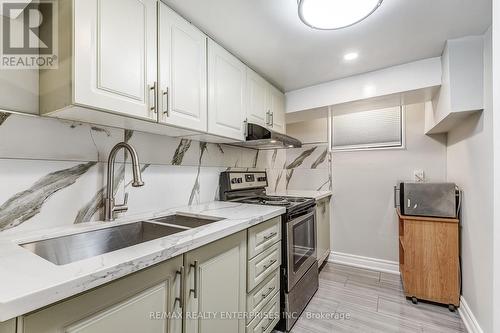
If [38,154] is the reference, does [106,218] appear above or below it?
below

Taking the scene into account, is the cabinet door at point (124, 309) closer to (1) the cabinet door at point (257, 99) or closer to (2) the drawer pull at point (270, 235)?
(2) the drawer pull at point (270, 235)

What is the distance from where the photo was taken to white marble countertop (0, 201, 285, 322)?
1.77 ft

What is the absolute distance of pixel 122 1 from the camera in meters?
1.09

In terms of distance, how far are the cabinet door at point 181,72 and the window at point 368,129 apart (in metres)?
1.73

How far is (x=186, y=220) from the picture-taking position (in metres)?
1.51

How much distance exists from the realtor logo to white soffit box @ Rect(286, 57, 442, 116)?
2.10 m

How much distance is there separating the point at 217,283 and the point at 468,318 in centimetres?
200

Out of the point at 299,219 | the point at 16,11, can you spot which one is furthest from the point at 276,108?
the point at 16,11

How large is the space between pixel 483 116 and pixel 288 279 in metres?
1.72

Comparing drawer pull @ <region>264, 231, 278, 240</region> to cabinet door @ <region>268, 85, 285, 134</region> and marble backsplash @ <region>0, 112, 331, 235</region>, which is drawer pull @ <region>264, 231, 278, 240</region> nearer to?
marble backsplash @ <region>0, 112, 331, 235</region>

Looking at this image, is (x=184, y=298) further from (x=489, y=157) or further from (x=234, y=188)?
(x=489, y=157)

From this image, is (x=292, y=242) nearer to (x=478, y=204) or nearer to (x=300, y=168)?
(x=478, y=204)

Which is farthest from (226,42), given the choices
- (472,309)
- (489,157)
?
(472,309)

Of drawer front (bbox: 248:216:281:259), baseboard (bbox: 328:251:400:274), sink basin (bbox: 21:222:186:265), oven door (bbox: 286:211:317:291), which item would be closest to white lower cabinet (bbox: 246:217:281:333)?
drawer front (bbox: 248:216:281:259)
